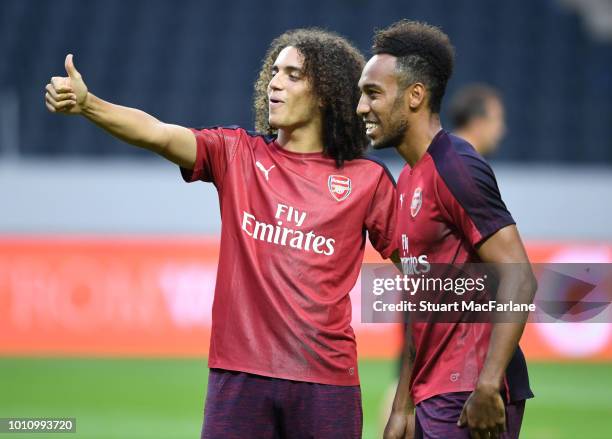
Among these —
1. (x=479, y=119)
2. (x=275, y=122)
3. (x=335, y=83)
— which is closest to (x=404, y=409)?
(x=275, y=122)

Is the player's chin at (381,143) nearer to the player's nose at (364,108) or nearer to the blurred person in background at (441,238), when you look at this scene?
the blurred person in background at (441,238)

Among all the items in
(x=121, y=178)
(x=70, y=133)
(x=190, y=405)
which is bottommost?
(x=190, y=405)

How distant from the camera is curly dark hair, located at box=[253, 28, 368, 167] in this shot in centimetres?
434

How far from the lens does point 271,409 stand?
3961 mm

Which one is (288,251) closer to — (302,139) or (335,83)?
(302,139)

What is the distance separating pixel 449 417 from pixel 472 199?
743 mm

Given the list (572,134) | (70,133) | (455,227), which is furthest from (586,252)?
(455,227)

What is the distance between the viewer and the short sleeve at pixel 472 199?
139 inches

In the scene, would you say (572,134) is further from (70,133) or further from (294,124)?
(294,124)

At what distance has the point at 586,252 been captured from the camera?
451 inches

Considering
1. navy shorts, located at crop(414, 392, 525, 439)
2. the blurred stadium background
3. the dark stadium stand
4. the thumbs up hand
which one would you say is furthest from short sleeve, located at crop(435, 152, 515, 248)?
the dark stadium stand

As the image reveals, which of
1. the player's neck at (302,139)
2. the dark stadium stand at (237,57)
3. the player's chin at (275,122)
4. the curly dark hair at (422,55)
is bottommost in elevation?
the player's neck at (302,139)

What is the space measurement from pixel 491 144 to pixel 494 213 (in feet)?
10.2

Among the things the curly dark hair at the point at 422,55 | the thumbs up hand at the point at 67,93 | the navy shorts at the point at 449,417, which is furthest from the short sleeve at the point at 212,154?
the navy shorts at the point at 449,417
